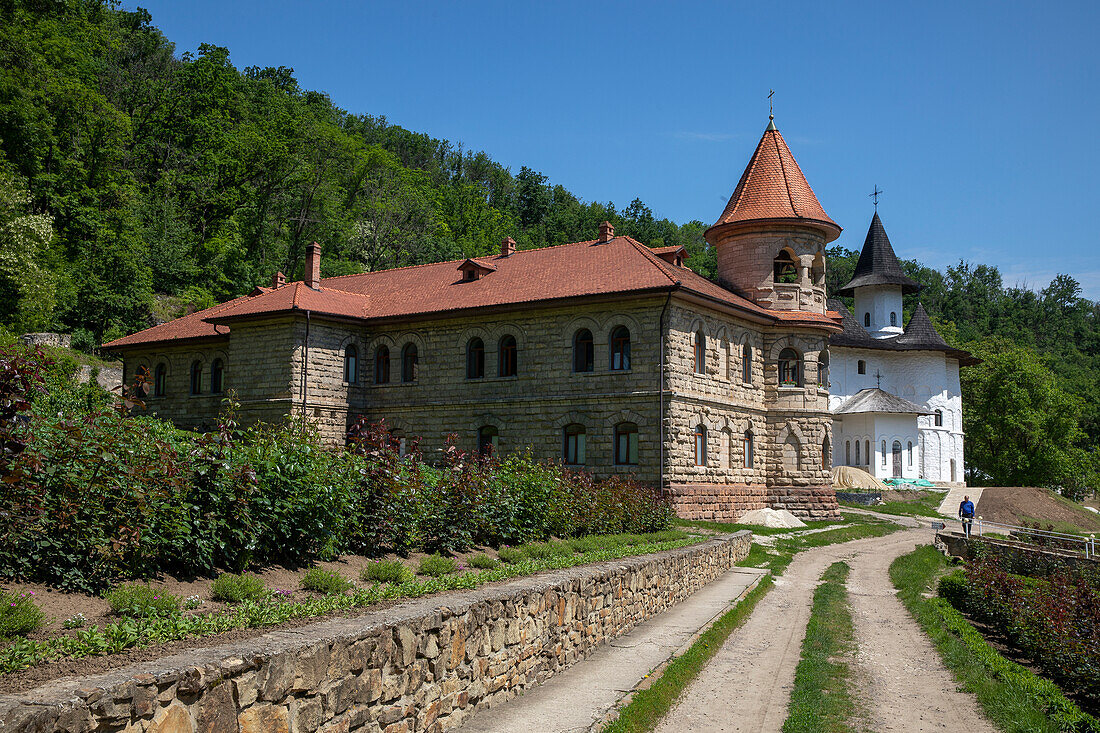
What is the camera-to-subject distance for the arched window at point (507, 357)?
104 feet

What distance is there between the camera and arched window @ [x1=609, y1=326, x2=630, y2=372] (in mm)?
29344

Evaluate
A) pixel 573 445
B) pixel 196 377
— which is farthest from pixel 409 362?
pixel 196 377

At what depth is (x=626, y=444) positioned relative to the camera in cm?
2902

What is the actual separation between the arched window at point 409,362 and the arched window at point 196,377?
9653 millimetres

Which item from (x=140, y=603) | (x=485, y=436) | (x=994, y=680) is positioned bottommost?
(x=994, y=680)

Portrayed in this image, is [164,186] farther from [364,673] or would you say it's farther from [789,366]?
[364,673]

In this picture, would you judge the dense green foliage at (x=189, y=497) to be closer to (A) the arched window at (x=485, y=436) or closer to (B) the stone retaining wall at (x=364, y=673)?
(B) the stone retaining wall at (x=364, y=673)

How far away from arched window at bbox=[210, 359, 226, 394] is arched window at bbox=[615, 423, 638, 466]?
56.9ft

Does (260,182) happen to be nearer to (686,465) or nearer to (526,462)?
(686,465)

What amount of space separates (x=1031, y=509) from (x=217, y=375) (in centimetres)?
4077

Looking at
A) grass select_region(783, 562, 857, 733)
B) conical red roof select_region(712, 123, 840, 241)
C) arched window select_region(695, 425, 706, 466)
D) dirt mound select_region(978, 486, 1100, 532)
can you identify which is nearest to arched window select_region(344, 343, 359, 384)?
arched window select_region(695, 425, 706, 466)

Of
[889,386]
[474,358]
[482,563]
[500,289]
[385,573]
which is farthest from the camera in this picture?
[889,386]

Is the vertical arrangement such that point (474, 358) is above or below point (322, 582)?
above

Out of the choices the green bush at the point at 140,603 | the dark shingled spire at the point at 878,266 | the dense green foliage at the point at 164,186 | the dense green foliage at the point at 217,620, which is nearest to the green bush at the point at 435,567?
the dense green foliage at the point at 217,620
